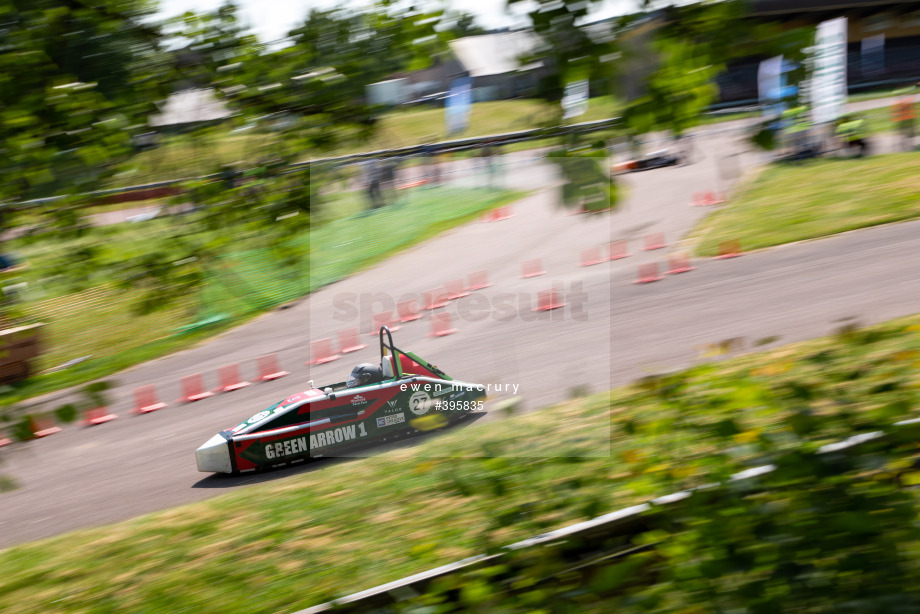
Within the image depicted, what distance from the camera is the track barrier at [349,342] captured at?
45.5 ft

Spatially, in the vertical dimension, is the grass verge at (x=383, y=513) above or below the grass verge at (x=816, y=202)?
below

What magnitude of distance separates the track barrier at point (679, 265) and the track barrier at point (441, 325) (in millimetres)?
4630

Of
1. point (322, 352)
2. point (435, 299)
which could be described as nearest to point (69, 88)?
point (322, 352)

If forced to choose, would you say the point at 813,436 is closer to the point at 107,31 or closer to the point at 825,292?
the point at 107,31

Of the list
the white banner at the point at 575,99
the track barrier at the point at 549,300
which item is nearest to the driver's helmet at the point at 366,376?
the track barrier at the point at 549,300

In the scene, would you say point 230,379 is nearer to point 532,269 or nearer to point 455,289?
point 455,289

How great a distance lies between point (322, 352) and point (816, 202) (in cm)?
1277

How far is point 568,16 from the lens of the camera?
2.82m

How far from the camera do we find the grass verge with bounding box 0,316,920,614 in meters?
4.53

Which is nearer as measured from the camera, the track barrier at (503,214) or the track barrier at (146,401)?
the track barrier at (146,401)

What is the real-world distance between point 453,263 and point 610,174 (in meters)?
14.4

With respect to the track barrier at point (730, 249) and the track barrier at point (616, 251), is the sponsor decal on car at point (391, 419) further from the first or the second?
the track barrier at point (730, 249)

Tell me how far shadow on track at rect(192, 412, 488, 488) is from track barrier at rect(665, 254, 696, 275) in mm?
7366

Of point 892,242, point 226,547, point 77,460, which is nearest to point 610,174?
point 226,547
